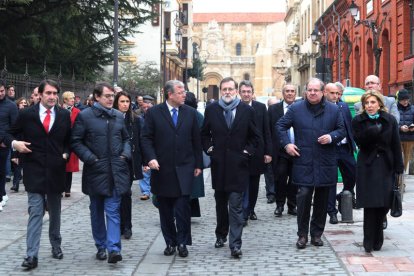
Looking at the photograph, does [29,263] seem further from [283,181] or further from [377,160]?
[283,181]

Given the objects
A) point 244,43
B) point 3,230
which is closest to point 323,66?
point 3,230

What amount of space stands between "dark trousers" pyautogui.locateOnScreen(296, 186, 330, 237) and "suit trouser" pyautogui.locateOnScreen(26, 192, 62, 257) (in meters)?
2.72

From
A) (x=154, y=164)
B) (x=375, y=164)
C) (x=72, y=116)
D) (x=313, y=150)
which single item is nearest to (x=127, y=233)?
(x=154, y=164)

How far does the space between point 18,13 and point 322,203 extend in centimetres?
1786

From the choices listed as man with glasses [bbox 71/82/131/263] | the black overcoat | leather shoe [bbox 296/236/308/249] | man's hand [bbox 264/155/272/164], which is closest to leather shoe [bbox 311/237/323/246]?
leather shoe [bbox 296/236/308/249]

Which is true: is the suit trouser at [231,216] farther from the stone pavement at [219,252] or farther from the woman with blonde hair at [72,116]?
the woman with blonde hair at [72,116]

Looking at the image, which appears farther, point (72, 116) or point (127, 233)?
point (72, 116)

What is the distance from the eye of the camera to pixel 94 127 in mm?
7902

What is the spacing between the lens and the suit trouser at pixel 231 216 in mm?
8242

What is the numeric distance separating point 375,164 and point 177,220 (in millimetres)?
2266

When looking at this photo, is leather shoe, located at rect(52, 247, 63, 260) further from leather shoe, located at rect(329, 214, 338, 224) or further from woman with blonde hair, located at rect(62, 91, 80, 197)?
woman with blonde hair, located at rect(62, 91, 80, 197)

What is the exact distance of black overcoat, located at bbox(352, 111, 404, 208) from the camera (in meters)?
8.27

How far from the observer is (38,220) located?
776 cm

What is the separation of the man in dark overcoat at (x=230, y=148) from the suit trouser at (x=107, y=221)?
4.02 ft
